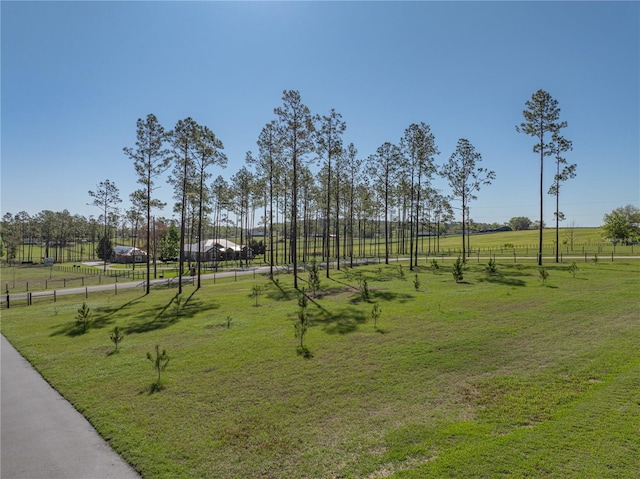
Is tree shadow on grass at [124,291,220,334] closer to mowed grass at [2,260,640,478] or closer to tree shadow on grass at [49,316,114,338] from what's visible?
mowed grass at [2,260,640,478]

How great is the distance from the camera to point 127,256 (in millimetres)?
77188

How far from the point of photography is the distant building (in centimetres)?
7532

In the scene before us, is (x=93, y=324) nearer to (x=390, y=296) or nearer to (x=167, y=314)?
(x=167, y=314)

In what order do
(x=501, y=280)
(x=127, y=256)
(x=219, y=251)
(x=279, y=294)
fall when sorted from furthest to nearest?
(x=127, y=256) → (x=219, y=251) → (x=501, y=280) → (x=279, y=294)

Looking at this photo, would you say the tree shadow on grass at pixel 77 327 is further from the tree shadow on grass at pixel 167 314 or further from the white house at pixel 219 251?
the white house at pixel 219 251

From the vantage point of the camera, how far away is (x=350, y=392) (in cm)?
988

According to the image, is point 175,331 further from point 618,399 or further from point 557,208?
point 557,208

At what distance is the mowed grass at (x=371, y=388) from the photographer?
677 centimetres

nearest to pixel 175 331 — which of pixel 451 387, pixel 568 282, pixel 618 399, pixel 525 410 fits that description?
pixel 451 387

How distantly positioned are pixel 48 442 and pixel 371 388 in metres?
8.02

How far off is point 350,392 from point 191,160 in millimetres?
26171

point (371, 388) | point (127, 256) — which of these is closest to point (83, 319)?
point (371, 388)

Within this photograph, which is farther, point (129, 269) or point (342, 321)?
point (129, 269)

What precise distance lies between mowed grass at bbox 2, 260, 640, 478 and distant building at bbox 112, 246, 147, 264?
5784 cm
